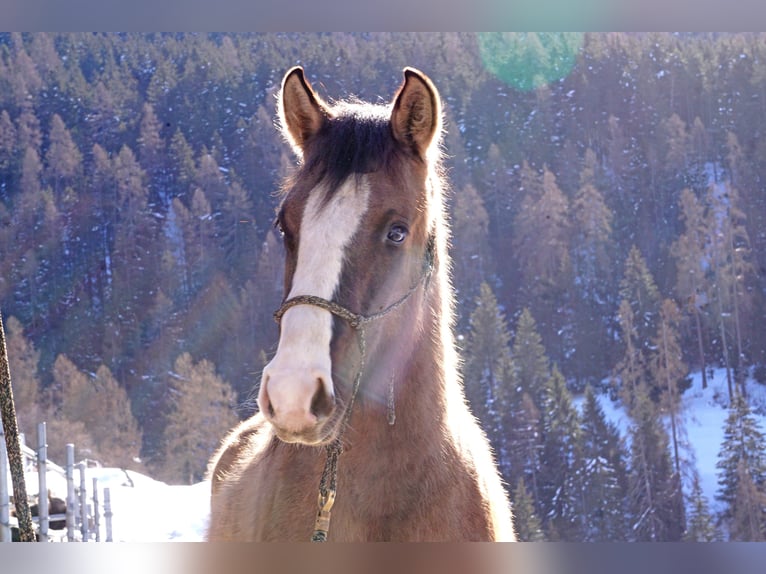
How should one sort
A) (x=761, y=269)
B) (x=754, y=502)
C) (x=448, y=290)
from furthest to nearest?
(x=761, y=269)
(x=754, y=502)
(x=448, y=290)

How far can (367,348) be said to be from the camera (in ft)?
5.23

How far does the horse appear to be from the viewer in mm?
1497

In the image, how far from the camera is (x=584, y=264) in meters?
17.0

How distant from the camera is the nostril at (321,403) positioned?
1.40 metres

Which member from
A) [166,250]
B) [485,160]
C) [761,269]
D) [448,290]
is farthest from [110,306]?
[448,290]

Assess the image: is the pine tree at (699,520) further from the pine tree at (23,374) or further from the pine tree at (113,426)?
the pine tree at (23,374)

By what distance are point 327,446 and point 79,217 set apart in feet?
47.1

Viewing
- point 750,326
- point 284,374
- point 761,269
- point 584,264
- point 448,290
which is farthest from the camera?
point 584,264

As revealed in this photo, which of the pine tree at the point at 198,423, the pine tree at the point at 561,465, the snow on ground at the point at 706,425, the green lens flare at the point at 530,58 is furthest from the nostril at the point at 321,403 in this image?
the green lens flare at the point at 530,58

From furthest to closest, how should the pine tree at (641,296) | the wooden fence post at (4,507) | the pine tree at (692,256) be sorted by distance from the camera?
the pine tree at (641,296) → the pine tree at (692,256) → the wooden fence post at (4,507)

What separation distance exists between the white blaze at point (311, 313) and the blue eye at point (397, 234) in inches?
3.0
